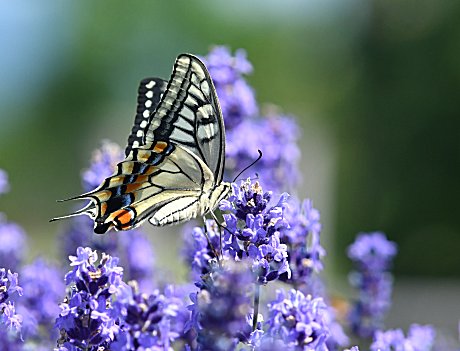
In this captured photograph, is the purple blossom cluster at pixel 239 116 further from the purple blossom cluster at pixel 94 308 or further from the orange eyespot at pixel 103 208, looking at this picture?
the purple blossom cluster at pixel 94 308

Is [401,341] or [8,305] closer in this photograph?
[8,305]

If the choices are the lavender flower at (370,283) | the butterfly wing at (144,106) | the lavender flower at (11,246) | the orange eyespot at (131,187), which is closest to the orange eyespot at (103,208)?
the orange eyespot at (131,187)

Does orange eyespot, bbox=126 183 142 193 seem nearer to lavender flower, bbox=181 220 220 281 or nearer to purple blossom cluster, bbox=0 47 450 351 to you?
purple blossom cluster, bbox=0 47 450 351

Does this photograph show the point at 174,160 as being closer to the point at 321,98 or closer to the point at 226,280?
the point at 226,280

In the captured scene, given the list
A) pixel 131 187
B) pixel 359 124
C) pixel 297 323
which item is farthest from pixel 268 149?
pixel 359 124

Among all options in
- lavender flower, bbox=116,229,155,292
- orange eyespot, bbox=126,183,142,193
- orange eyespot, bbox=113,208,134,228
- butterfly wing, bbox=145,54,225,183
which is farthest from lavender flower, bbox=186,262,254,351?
lavender flower, bbox=116,229,155,292

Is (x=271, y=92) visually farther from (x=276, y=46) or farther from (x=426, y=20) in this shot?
(x=426, y=20)

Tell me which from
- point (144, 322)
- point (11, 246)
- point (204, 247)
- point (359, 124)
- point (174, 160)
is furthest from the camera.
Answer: point (359, 124)
